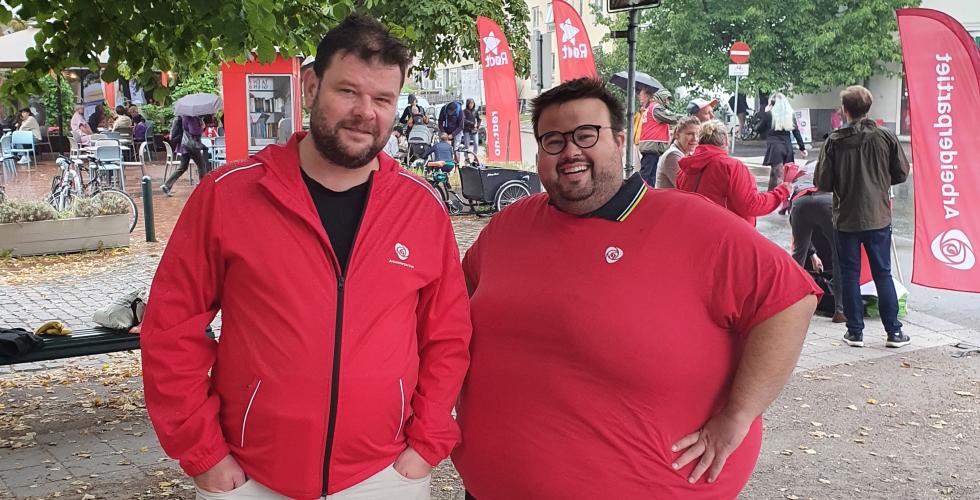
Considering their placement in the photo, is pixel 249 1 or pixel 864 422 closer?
pixel 249 1

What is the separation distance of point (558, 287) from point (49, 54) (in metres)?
4.04

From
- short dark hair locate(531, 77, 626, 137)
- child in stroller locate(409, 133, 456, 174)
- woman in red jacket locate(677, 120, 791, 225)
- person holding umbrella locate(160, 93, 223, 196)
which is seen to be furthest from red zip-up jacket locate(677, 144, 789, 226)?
person holding umbrella locate(160, 93, 223, 196)

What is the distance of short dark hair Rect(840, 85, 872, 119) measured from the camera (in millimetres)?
7734

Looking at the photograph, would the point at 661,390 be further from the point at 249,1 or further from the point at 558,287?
the point at 249,1

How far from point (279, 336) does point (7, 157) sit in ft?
83.2

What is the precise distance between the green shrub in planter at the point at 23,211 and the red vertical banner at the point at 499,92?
6.83 metres

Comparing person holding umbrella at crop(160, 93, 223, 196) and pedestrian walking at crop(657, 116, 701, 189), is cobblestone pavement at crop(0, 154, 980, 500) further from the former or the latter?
person holding umbrella at crop(160, 93, 223, 196)

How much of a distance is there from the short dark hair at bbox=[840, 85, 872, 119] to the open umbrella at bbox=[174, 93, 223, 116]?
1629 cm

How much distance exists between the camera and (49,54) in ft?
18.0

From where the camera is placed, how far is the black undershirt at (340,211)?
2.53 meters

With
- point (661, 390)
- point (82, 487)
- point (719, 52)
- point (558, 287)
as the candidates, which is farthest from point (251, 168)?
point (719, 52)

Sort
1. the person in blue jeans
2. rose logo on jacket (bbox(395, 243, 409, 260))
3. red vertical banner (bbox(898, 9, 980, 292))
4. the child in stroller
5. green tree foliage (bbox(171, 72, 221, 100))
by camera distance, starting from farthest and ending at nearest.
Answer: green tree foliage (bbox(171, 72, 221, 100)) → the child in stroller → the person in blue jeans → red vertical banner (bbox(898, 9, 980, 292)) → rose logo on jacket (bbox(395, 243, 409, 260))

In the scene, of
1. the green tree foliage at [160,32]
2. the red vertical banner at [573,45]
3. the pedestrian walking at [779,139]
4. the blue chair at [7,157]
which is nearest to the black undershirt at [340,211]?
the green tree foliage at [160,32]

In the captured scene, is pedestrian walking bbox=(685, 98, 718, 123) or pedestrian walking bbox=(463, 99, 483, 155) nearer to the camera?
pedestrian walking bbox=(685, 98, 718, 123)
